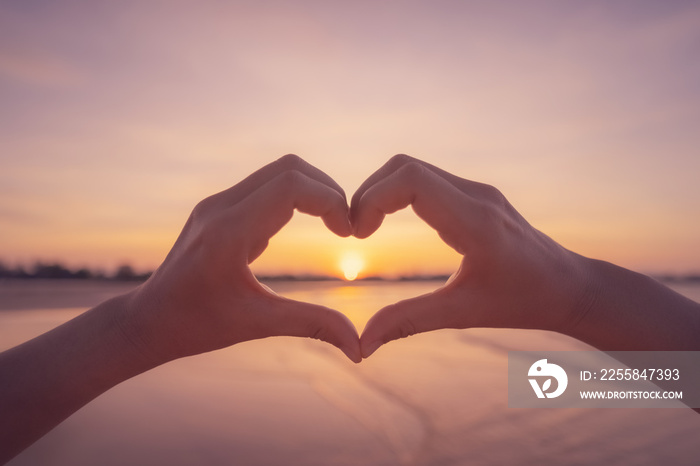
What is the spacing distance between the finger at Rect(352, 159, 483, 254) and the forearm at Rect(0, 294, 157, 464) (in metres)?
1.09

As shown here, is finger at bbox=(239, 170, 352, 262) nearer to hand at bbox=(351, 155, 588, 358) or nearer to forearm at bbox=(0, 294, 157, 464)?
hand at bbox=(351, 155, 588, 358)

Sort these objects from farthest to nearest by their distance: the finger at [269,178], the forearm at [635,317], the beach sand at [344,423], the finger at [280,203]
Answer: the beach sand at [344,423] < the forearm at [635,317] < the finger at [269,178] < the finger at [280,203]

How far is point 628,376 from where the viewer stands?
10.9ft

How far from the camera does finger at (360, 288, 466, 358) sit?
1.61m

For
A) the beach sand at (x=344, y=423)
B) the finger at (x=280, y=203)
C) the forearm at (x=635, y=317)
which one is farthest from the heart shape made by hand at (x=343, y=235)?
the beach sand at (x=344, y=423)

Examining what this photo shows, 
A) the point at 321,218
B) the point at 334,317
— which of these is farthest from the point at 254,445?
the point at 321,218

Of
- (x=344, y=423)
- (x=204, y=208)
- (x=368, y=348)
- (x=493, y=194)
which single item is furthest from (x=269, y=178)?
(x=344, y=423)

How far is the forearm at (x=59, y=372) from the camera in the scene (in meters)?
1.51

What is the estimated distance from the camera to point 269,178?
1.61 m

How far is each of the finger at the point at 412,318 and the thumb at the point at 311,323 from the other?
5 centimetres

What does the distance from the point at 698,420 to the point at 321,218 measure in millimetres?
2542

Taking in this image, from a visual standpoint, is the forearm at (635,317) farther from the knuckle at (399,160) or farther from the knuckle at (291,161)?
the knuckle at (291,161)

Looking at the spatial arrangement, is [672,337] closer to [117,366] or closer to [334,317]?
[334,317]

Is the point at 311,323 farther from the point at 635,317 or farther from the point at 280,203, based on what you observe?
the point at 635,317
